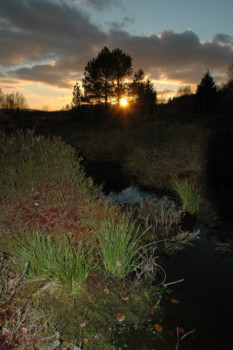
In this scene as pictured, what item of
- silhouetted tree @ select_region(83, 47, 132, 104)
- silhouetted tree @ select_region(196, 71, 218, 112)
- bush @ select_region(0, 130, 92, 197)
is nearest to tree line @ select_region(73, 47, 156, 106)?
silhouetted tree @ select_region(83, 47, 132, 104)

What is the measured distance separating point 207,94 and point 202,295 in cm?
3203

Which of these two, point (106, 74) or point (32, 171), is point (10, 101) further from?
point (32, 171)

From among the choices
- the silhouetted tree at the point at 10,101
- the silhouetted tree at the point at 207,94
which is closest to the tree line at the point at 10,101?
the silhouetted tree at the point at 10,101

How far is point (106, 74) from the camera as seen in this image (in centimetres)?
3950

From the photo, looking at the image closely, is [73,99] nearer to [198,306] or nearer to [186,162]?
[186,162]

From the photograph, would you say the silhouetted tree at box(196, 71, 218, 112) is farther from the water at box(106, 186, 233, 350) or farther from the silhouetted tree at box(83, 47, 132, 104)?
the water at box(106, 186, 233, 350)

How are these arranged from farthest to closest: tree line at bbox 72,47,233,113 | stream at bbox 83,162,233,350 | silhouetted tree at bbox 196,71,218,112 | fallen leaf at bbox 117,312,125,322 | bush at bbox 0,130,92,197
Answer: tree line at bbox 72,47,233,113 < silhouetted tree at bbox 196,71,218,112 < bush at bbox 0,130,92,197 < fallen leaf at bbox 117,312,125,322 < stream at bbox 83,162,233,350

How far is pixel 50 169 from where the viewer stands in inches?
259

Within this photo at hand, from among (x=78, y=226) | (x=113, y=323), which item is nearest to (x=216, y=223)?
(x=78, y=226)

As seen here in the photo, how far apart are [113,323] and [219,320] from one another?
1464mm

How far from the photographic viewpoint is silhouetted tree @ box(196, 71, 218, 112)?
1268 inches

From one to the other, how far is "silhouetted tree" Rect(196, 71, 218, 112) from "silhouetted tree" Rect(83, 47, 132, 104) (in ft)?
42.3

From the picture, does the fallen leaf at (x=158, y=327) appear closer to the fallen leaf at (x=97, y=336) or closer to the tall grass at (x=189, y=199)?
the fallen leaf at (x=97, y=336)

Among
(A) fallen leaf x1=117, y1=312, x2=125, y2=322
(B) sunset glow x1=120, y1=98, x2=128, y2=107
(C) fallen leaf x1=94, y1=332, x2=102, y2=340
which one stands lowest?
(C) fallen leaf x1=94, y1=332, x2=102, y2=340
